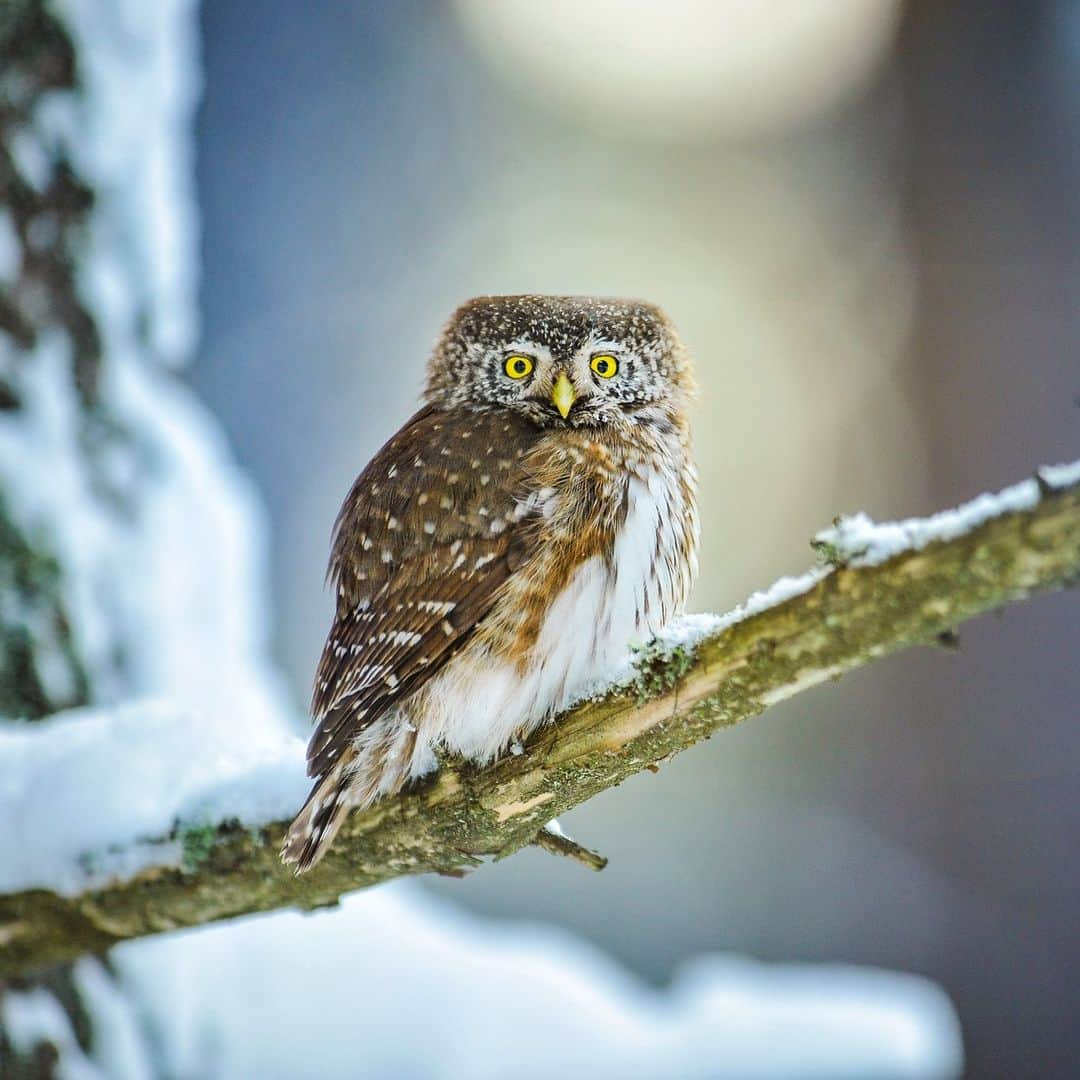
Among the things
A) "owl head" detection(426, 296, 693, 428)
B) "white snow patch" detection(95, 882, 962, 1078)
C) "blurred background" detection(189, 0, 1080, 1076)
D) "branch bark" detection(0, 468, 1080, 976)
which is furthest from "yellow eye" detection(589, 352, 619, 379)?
"blurred background" detection(189, 0, 1080, 1076)

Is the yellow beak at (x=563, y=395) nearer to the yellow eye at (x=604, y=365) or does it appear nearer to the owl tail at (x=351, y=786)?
the yellow eye at (x=604, y=365)

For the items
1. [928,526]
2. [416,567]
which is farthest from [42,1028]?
[928,526]

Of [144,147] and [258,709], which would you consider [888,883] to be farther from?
[144,147]

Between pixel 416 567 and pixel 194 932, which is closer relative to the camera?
pixel 416 567

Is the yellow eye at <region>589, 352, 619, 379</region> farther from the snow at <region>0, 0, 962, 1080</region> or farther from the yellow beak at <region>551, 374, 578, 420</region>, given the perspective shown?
the snow at <region>0, 0, 962, 1080</region>

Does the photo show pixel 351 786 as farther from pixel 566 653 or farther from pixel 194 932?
pixel 194 932

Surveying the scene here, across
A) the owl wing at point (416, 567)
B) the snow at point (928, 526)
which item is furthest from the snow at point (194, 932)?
the snow at point (928, 526)
